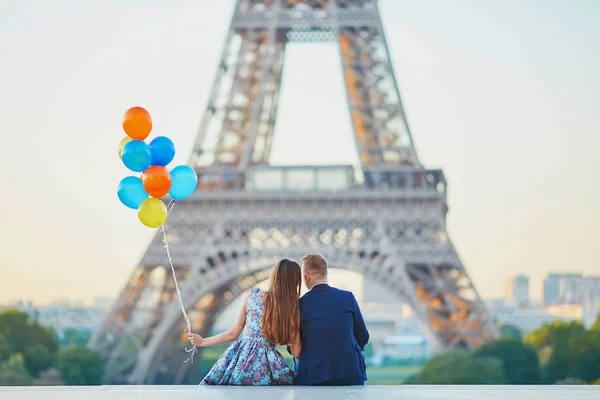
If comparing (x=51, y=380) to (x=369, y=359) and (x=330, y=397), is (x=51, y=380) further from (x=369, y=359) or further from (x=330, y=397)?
(x=369, y=359)

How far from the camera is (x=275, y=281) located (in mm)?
8953

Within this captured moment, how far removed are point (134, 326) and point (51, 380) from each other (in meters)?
6.88

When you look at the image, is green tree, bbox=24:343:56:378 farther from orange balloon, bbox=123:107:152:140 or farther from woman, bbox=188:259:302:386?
woman, bbox=188:259:302:386

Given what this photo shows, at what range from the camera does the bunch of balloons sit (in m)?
11.0

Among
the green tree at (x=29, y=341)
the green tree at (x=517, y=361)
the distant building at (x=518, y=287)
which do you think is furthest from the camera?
the distant building at (x=518, y=287)

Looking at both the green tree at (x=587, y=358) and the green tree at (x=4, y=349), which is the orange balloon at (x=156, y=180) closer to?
the green tree at (x=4, y=349)

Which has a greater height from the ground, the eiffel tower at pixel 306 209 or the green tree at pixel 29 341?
the eiffel tower at pixel 306 209

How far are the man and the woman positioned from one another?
121mm

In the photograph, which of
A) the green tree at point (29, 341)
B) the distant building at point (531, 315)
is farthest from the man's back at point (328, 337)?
the distant building at point (531, 315)

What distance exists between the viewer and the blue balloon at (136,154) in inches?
428

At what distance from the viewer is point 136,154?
35.7ft

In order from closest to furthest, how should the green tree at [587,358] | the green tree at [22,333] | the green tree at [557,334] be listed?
the green tree at [587,358]
the green tree at [22,333]
the green tree at [557,334]

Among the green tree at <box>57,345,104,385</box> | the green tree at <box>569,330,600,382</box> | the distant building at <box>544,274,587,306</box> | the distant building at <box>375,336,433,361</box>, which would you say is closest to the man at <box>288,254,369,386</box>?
the green tree at <box>57,345,104,385</box>

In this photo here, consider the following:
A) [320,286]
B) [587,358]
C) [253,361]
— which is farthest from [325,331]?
[587,358]
